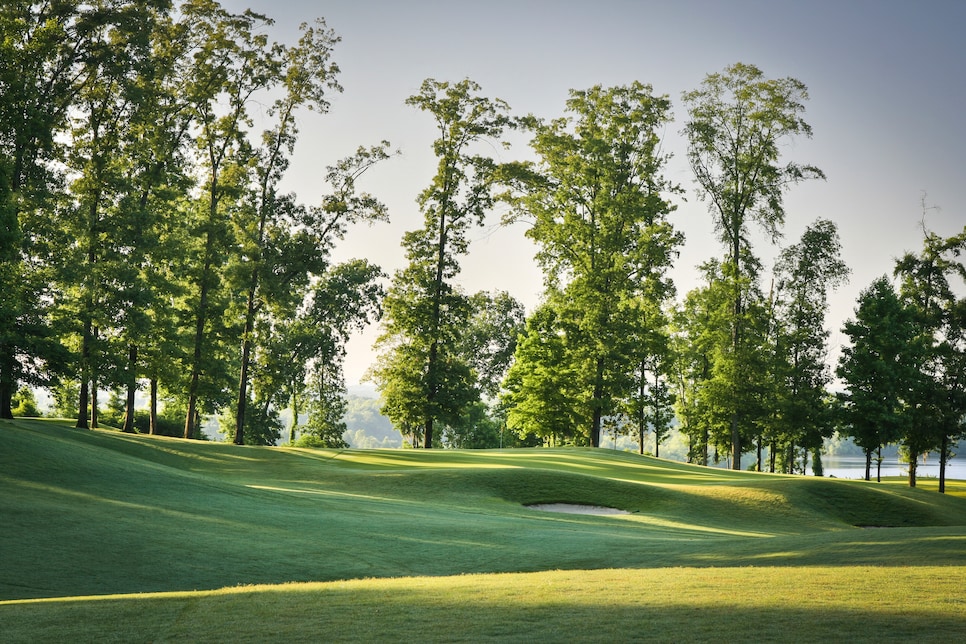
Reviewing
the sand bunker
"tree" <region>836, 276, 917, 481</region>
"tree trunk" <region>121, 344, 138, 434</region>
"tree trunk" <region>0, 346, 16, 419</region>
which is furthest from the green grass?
"tree" <region>836, 276, 917, 481</region>

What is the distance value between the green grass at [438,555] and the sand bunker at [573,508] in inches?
13.7

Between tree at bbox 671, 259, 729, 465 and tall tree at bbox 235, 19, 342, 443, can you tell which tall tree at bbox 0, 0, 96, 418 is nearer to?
tall tree at bbox 235, 19, 342, 443

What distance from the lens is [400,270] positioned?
44.9 meters

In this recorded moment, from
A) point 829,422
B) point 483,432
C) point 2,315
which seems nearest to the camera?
point 2,315

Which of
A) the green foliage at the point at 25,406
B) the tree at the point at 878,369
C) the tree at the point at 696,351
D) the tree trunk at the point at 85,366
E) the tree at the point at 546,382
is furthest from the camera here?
the tree at the point at 696,351

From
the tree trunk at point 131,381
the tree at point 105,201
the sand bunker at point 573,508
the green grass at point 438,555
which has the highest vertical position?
the tree at point 105,201

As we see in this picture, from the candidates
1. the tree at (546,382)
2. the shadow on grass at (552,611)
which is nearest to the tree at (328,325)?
the tree at (546,382)

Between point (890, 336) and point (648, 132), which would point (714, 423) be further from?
point (648, 132)

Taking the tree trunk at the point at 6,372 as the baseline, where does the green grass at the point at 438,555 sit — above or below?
below

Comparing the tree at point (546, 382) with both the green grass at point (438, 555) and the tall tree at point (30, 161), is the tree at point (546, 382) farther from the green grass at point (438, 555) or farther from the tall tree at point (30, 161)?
the tall tree at point (30, 161)

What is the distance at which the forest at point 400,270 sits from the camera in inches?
1304

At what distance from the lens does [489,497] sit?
26.6m

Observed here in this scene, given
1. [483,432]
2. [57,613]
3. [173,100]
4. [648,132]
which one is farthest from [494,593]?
[483,432]

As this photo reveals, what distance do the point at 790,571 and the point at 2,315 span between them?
25.2 metres
